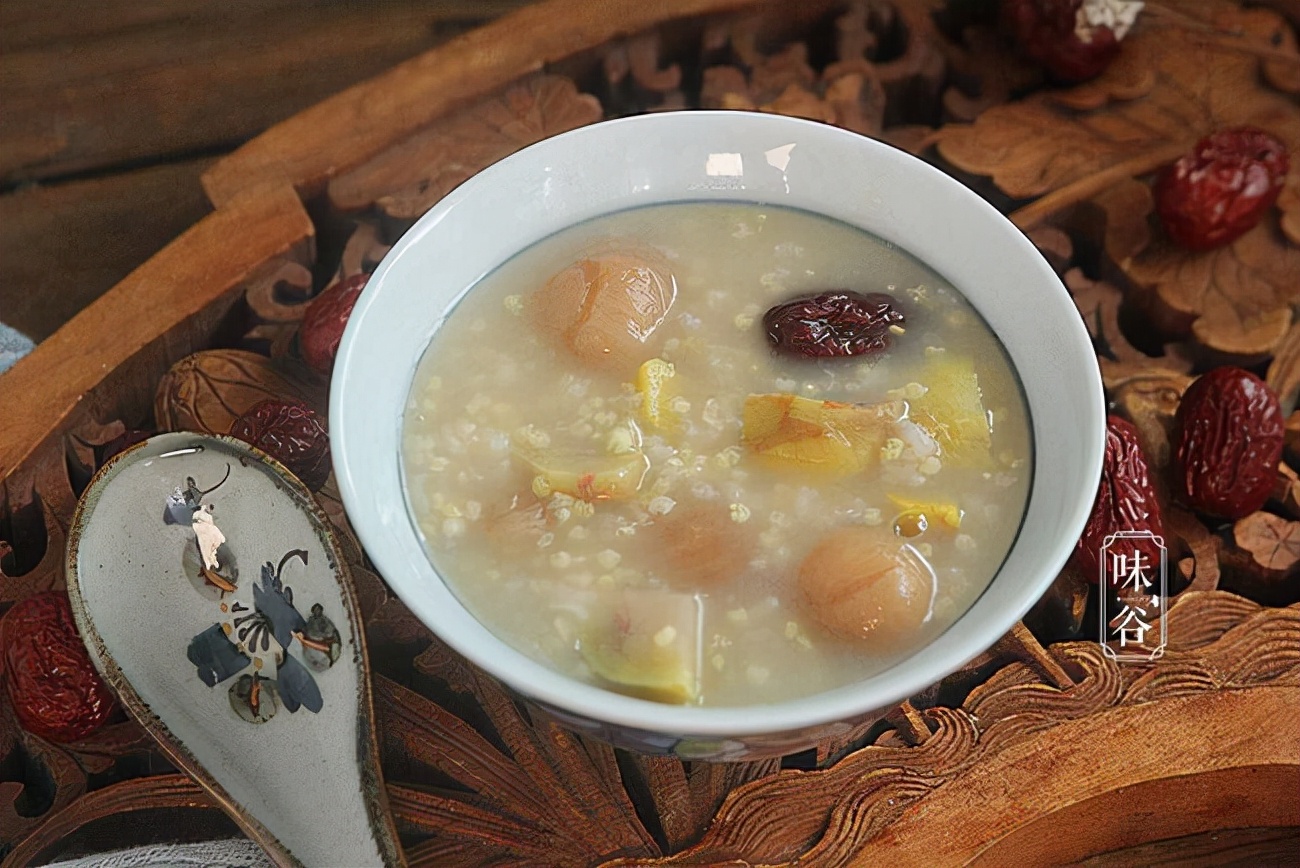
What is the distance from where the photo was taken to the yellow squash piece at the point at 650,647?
3.44 ft

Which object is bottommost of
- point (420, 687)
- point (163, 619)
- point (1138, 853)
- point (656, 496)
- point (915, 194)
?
point (1138, 853)

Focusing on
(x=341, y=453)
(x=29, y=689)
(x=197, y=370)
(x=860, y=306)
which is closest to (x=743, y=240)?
(x=860, y=306)

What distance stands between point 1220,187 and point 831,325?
599 mm

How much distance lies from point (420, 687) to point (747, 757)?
0.38 metres

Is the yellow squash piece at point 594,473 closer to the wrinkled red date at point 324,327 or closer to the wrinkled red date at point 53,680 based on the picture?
the wrinkled red date at point 324,327

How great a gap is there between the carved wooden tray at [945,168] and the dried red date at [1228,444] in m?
0.04

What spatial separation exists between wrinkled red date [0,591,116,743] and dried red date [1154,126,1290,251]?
1.32 m

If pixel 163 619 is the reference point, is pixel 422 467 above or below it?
above

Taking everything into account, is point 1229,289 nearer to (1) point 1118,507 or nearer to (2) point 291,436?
(1) point 1118,507

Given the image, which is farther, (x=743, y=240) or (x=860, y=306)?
(x=743, y=240)

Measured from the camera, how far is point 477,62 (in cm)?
169

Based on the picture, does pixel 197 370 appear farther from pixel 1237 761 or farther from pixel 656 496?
pixel 1237 761

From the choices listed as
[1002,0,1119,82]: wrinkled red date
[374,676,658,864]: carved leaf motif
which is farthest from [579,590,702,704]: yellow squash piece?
[1002,0,1119,82]: wrinkled red date

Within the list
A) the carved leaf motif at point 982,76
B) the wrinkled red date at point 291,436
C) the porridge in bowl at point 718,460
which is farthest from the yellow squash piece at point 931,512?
the carved leaf motif at point 982,76
